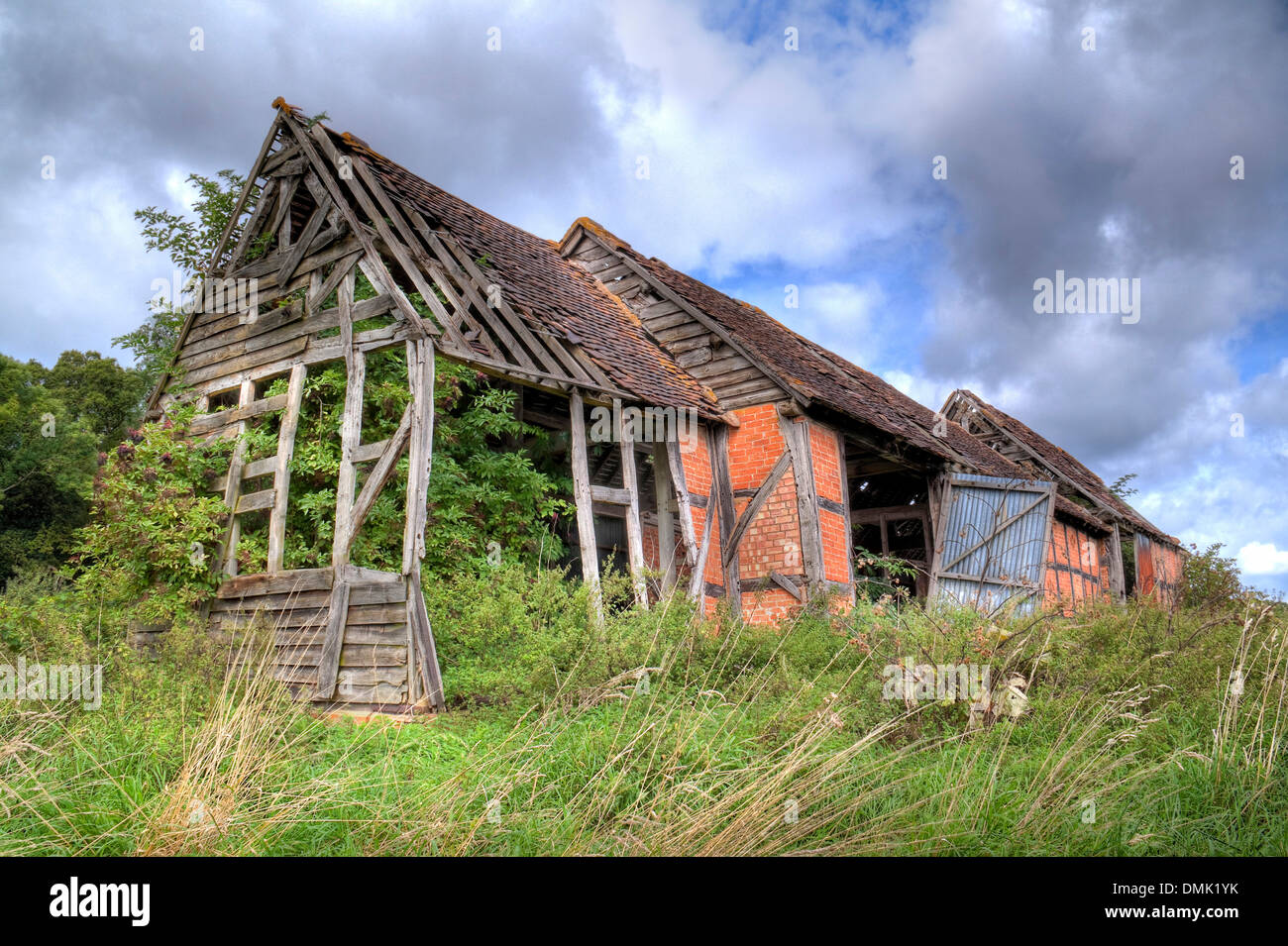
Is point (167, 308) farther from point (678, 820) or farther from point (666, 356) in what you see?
point (678, 820)

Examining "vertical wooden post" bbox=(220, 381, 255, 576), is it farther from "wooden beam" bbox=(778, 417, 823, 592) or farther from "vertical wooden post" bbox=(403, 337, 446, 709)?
"wooden beam" bbox=(778, 417, 823, 592)

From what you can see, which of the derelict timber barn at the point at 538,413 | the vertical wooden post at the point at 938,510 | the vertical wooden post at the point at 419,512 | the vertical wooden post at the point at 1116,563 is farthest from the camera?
the vertical wooden post at the point at 1116,563

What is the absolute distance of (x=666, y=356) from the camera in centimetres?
1245

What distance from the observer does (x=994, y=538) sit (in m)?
12.8

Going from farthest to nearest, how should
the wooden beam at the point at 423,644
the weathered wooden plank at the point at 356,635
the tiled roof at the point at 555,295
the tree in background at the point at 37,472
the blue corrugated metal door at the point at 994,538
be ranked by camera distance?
the tree in background at the point at 37,472, the blue corrugated metal door at the point at 994,538, the tiled roof at the point at 555,295, the weathered wooden plank at the point at 356,635, the wooden beam at the point at 423,644

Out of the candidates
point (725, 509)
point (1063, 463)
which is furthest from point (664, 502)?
point (1063, 463)

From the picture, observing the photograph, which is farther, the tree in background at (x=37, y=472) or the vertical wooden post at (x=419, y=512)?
the tree in background at (x=37, y=472)

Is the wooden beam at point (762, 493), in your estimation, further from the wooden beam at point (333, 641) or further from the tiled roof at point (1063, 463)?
the tiled roof at point (1063, 463)

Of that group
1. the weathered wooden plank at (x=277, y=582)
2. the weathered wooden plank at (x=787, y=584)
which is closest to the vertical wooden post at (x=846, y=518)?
the weathered wooden plank at (x=787, y=584)

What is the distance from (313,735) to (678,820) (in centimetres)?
261

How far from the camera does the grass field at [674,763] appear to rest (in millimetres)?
3594

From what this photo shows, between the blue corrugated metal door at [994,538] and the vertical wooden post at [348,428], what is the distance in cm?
801

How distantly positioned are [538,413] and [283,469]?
337 centimetres

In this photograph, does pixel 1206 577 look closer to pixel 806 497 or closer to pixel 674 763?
pixel 806 497
